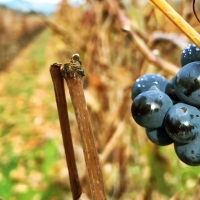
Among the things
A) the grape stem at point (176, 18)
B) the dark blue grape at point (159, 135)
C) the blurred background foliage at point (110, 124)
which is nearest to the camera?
the grape stem at point (176, 18)

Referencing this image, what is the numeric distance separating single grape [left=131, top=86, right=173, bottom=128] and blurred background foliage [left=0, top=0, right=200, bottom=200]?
39 cm

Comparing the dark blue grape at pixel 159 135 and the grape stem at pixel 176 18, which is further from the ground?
the grape stem at pixel 176 18

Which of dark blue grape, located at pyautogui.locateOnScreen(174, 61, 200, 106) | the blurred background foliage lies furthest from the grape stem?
the blurred background foliage

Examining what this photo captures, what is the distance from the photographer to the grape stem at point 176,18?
43cm

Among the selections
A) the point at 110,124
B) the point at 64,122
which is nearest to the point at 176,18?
the point at 64,122

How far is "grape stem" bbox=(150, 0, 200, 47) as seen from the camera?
1.40 ft

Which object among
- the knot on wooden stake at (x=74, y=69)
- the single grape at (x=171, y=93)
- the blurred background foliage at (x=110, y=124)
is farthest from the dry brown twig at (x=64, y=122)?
the blurred background foliage at (x=110, y=124)

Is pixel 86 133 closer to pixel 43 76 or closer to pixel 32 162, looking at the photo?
pixel 32 162

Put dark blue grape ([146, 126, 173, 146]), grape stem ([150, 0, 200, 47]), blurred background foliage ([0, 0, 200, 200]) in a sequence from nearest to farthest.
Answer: grape stem ([150, 0, 200, 47])
dark blue grape ([146, 126, 173, 146])
blurred background foliage ([0, 0, 200, 200])

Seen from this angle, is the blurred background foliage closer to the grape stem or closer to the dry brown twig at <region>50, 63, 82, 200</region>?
the dry brown twig at <region>50, 63, 82, 200</region>

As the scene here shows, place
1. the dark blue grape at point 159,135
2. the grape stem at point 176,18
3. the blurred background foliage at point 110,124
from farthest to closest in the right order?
1. the blurred background foliage at point 110,124
2. the dark blue grape at point 159,135
3. the grape stem at point 176,18

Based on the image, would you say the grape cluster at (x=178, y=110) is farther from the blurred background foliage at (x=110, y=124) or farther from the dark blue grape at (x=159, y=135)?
the blurred background foliage at (x=110, y=124)

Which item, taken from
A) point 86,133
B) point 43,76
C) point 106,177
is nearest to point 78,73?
point 86,133

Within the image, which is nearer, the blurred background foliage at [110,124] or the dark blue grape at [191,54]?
the dark blue grape at [191,54]
